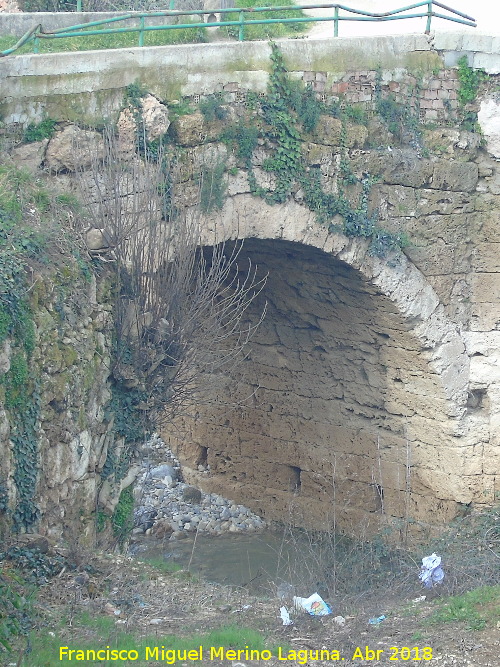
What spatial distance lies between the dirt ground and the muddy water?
2.34m

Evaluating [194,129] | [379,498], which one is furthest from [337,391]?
[194,129]

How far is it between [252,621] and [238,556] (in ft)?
13.9

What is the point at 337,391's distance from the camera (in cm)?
1091

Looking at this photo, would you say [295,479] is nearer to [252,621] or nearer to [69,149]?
[252,621]

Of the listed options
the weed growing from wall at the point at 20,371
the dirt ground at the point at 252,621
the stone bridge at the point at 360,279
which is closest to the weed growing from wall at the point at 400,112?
the stone bridge at the point at 360,279

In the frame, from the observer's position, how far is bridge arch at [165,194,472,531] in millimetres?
9508

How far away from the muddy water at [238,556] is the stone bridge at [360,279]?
533 mm

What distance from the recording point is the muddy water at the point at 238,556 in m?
9.99

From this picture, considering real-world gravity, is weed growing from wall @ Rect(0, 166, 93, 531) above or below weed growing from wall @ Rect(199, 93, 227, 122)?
below

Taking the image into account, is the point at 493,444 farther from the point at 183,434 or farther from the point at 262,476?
the point at 183,434

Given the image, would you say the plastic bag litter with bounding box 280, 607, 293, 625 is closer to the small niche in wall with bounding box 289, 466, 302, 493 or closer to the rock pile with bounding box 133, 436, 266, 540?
the rock pile with bounding box 133, 436, 266, 540

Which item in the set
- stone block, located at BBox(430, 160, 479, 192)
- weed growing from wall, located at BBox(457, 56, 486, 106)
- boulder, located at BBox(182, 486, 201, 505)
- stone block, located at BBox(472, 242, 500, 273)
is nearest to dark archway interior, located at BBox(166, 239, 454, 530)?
boulder, located at BBox(182, 486, 201, 505)

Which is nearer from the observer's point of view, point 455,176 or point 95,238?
point 95,238

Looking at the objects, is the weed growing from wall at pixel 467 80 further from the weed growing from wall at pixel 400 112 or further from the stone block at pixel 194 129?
the stone block at pixel 194 129
